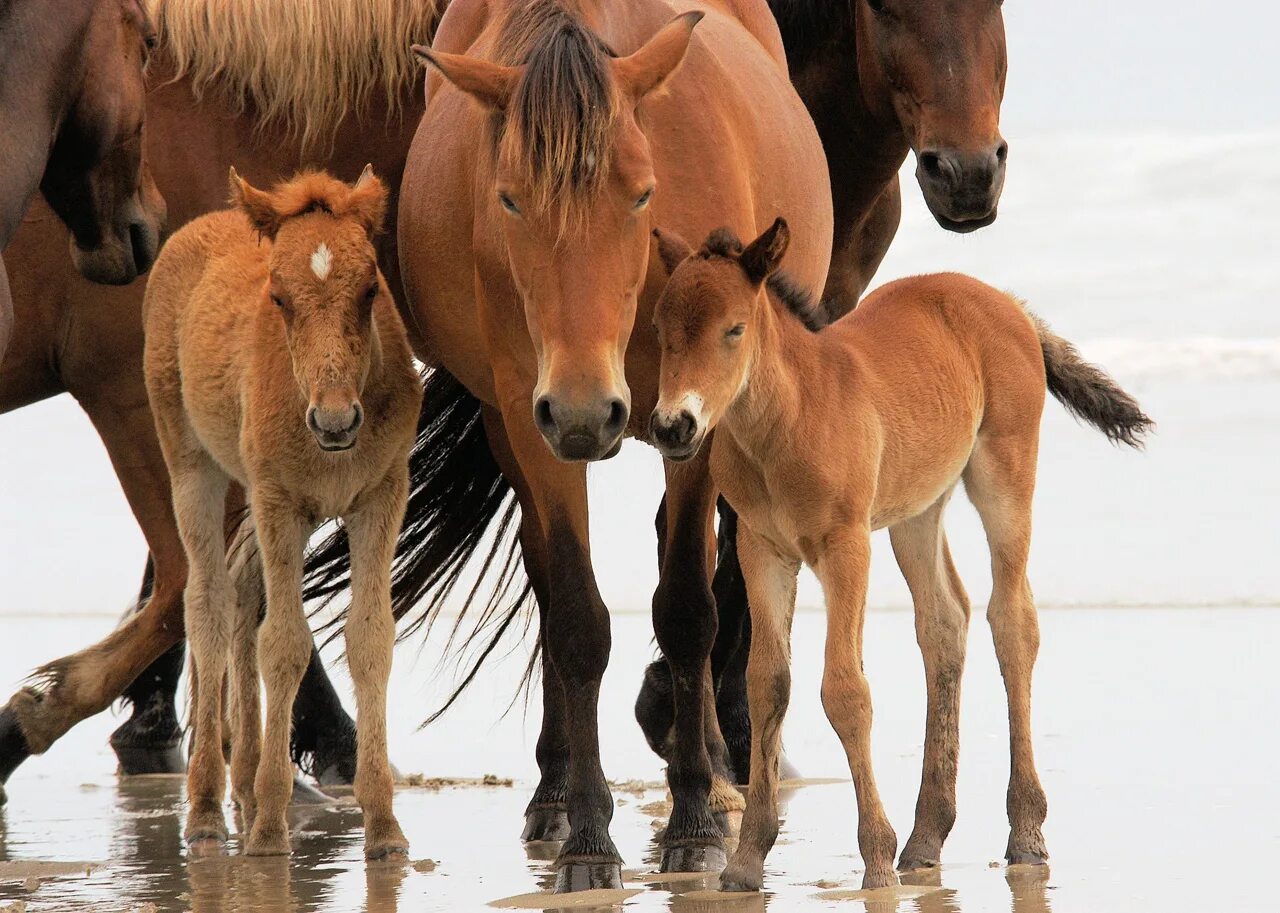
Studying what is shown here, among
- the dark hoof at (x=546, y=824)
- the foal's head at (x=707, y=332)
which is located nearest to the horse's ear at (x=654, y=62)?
the foal's head at (x=707, y=332)

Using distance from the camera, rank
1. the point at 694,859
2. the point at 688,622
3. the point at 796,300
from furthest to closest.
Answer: the point at 688,622, the point at 694,859, the point at 796,300

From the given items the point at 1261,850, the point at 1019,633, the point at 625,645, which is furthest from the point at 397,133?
the point at 625,645

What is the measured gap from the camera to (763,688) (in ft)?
16.1

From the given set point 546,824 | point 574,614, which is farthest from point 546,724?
point 574,614

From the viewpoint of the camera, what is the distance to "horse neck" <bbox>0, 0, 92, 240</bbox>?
5320 millimetres

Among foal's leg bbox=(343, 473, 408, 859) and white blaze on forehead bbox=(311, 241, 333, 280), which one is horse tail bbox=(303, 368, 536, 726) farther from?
white blaze on forehead bbox=(311, 241, 333, 280)

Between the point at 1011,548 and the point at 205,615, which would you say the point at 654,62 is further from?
the point at 205,615

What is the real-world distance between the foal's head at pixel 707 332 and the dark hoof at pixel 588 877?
109 cm

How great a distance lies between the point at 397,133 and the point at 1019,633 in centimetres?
318

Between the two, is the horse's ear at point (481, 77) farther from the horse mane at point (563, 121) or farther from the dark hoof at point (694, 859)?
the dark hoof at point (694, 859)

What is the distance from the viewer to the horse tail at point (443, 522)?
7.58 m

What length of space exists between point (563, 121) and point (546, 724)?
238cm

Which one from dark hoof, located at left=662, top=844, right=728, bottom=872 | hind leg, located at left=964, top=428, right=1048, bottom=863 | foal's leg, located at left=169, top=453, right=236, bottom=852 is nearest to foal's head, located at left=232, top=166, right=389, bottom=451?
foal's leg, located at left=169, top=453, right=236, bottom=852

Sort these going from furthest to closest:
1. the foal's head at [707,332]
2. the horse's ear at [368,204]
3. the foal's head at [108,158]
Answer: the foal's head at [108,158], the horse's ear at [368,204], the foal's head at [707,332]
